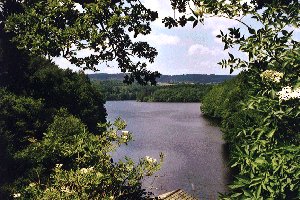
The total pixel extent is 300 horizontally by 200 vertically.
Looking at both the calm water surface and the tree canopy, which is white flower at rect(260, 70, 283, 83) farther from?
the calm water surface

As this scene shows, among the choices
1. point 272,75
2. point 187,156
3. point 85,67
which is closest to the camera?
point 272,75

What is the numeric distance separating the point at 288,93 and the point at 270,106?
365 mm

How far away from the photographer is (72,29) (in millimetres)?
9008

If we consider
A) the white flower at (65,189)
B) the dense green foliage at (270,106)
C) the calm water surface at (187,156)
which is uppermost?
the dense green foliage at (270,106)

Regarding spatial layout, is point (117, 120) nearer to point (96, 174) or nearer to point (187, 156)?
point (96, 174)

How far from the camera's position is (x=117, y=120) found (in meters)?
9.70

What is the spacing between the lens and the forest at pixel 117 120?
459cm

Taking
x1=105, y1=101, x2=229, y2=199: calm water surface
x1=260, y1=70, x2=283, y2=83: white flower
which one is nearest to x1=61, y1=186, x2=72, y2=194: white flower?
x1=260, y1=70, x2=283, y2=83: white flower

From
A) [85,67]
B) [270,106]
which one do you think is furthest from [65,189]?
[270,106]

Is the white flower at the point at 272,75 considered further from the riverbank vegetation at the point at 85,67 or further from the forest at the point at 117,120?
the riverbank vegetation at the point at 85,67

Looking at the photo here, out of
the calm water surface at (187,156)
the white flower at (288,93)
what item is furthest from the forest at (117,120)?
the calm water surface at (187,156)

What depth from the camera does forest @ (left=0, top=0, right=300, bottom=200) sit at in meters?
4.59

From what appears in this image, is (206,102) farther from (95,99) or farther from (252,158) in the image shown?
(252,158)

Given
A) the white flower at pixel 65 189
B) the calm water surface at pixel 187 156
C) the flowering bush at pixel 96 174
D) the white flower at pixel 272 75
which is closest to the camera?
the white flower at pixel 272 75
